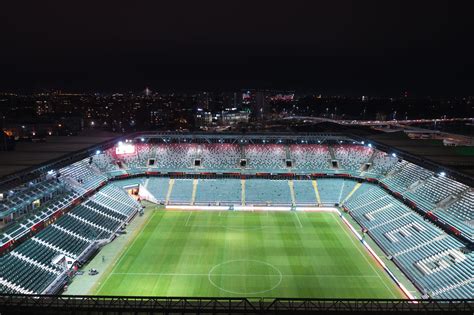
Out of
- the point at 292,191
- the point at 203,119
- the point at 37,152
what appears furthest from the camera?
the point at 203,119

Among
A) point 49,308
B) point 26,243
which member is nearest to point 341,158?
point 26,243

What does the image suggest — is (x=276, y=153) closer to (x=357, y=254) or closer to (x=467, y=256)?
(x=357, y=254)

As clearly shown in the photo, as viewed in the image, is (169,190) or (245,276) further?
(169,190)

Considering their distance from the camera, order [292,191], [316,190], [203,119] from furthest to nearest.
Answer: [203,119]
[316,190]
[292,191]

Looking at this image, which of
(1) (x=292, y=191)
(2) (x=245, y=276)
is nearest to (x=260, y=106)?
(1) (x=292, y=191)

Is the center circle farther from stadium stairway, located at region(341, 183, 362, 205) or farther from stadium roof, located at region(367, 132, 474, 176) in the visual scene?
stadium roof, located at region(367, 132, 474, 176)

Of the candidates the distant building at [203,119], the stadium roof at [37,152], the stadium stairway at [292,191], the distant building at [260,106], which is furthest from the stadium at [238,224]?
the distant building at [260,106]

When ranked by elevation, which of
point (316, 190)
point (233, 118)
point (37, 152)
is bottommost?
point (316, 190)

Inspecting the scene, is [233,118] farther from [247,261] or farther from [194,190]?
[247,261]
